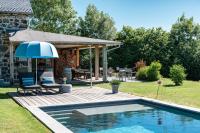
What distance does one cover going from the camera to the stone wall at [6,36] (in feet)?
71.3

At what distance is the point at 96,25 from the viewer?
1811 inches

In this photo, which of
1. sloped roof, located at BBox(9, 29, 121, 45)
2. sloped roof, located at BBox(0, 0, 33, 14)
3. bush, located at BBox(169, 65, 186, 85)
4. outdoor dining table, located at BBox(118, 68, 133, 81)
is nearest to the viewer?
bush, located at BBox(169, 65, 186, 85)

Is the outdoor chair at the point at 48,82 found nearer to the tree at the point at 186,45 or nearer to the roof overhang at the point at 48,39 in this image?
the roof overhang at the point at 48,39

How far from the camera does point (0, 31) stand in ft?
71.6

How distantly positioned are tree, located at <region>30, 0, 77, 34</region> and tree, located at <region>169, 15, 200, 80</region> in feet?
43.0

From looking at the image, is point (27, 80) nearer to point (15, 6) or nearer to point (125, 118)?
point (125, 118)

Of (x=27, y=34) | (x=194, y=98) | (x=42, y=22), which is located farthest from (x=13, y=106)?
(x=42, y=22)

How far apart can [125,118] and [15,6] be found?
13570mm

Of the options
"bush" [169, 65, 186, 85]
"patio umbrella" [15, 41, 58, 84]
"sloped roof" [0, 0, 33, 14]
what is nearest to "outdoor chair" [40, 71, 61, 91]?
"patio umbrella" [15, 41, 58, 84]

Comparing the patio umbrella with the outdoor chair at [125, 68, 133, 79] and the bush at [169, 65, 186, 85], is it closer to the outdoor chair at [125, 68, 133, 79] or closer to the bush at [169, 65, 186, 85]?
the bush at [169, 65, 186, 85]

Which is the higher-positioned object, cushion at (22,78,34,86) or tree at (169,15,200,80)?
tree at (169,15,200,80)

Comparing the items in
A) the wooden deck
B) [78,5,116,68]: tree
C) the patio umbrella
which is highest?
[78,5,116,68]: tree

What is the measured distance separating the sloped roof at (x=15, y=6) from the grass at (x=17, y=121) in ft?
32.9

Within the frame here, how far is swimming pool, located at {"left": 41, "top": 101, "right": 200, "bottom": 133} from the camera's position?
1035cm
